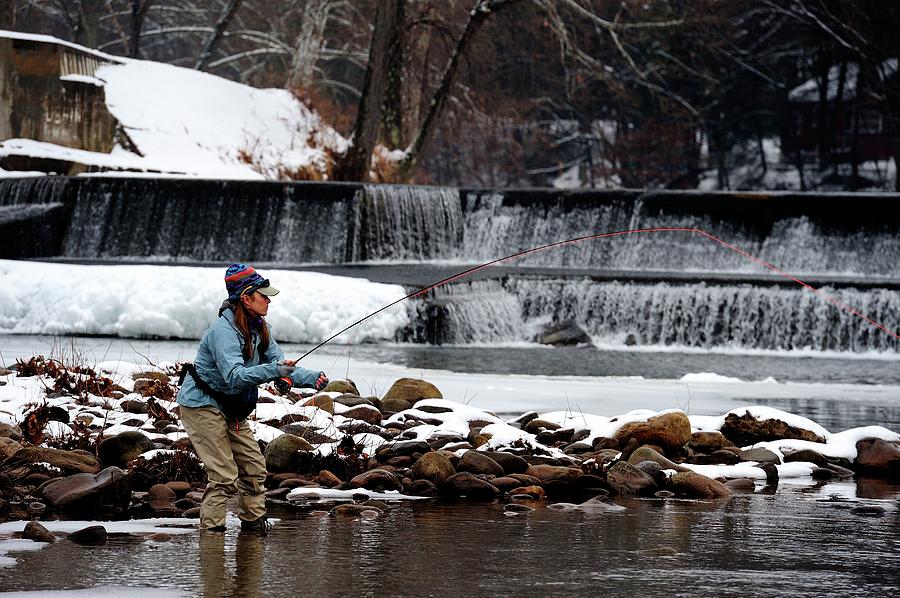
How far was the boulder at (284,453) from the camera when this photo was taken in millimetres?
8086

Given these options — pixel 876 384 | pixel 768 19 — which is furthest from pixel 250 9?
pixel 876 384

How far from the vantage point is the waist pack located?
6.32m

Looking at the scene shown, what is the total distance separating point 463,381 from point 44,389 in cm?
450

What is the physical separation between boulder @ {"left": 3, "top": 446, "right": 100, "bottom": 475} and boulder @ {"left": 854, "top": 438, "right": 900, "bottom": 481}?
478 centimetres

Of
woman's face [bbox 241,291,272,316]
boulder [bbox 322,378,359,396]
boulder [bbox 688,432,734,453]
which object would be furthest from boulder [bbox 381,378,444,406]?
woman's face [bbox 241,291,272,316]

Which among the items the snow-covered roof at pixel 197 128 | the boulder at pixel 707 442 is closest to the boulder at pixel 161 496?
the boulder at pixel 707 442

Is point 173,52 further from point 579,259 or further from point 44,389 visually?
point 44,389

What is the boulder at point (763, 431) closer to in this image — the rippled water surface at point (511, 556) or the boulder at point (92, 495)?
the rippled water surface at point (511, 556)

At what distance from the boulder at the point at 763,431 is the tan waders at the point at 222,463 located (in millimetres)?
4196

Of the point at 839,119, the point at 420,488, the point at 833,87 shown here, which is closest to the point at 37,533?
the point at 420,488

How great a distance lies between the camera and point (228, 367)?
6.14m

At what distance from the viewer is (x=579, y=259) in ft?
82.2

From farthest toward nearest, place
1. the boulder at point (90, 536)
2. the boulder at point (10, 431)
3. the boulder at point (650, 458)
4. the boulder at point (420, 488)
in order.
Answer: the boulder at point (650, 458) < the boulder at point (10, 431) < the boulder at point (420, 488) < the boulder at point (90, 536)

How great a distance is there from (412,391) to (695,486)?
123 inches
